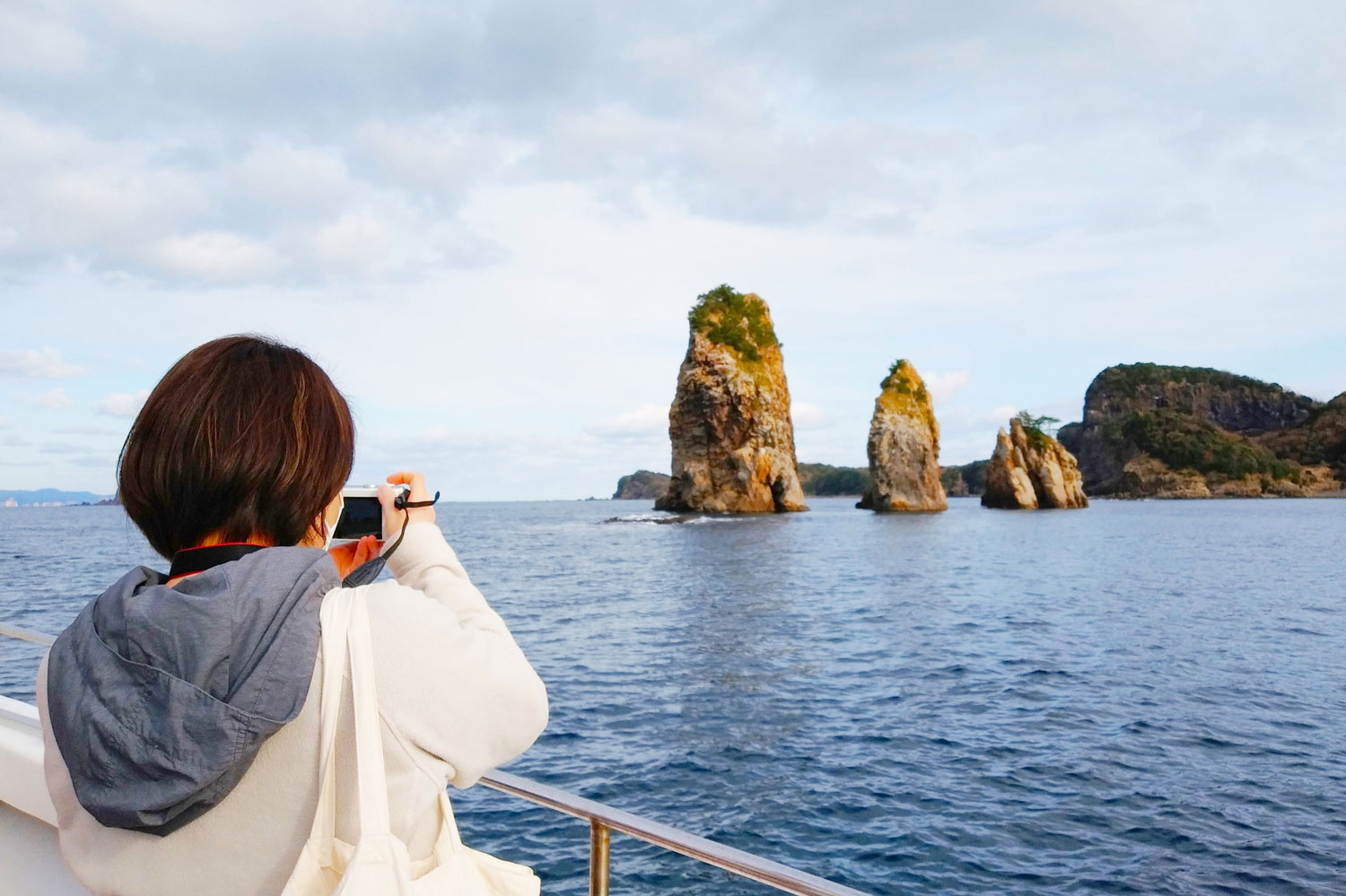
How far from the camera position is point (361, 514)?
1577 mm

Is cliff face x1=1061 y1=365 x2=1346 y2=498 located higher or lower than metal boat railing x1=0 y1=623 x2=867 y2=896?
higher

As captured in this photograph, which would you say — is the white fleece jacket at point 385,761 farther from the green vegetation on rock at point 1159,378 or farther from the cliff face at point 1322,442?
the green vegetation on rock at point 1159,378

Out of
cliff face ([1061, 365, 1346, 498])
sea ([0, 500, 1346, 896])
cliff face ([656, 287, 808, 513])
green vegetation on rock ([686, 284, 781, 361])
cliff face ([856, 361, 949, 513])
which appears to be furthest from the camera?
cliff face ([1061, 365, 1346, 498])

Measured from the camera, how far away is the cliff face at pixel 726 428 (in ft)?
233

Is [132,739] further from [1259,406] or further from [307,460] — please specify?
[1259,406]

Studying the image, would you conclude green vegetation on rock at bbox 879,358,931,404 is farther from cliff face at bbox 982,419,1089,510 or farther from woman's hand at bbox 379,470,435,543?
woman's hand at bbox 379,470,435,543

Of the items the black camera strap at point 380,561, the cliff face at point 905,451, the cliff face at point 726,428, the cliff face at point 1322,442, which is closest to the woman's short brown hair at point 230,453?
the black camera strap at point 380,561

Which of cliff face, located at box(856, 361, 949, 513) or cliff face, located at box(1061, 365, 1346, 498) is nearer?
cliff face, located at box(856, 361, 949, 513)

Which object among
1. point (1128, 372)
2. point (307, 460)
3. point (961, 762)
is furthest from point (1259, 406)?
point (307, 460)

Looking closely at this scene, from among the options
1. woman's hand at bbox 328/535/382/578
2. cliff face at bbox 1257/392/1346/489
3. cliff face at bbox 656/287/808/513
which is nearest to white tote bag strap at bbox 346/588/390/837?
woman's hand at bbox 328/535/382/578

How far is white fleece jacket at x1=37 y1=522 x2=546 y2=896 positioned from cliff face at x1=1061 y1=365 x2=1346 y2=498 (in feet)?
455

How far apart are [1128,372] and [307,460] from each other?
581 ft

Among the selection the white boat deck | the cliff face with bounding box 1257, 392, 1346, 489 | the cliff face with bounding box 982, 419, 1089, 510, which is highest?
the cliff face with bounding box 1257, 392, 1346, 489

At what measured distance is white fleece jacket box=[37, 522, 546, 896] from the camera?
1.16 m
